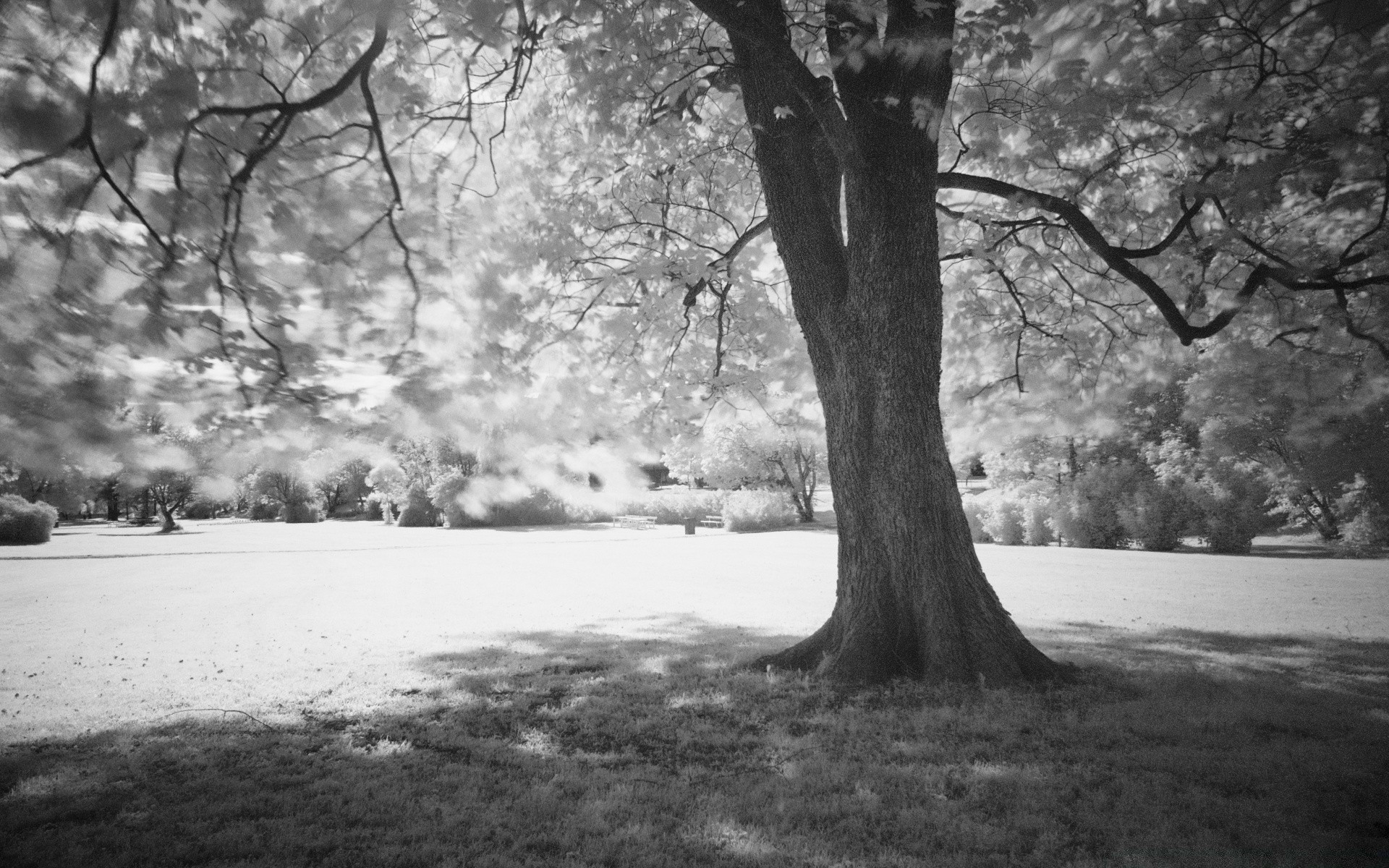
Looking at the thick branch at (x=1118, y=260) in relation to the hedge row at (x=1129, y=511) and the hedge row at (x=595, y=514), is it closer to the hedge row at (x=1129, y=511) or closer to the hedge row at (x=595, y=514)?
the hedge row at (x=1129, y=511)

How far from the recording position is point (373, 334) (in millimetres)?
3133

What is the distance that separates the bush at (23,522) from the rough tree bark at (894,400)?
3021 centimetres

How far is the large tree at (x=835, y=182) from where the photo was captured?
9.16ft

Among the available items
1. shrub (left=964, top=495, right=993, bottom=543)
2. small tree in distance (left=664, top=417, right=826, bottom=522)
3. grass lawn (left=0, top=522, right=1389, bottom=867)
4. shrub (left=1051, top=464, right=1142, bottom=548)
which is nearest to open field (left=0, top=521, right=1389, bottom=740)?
grass lawn (left=0, top=522, right=1389, bottom=867)

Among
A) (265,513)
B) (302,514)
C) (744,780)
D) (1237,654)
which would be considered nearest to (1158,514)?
(1237,654)

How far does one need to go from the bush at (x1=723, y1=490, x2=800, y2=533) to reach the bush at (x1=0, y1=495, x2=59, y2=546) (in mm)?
27621

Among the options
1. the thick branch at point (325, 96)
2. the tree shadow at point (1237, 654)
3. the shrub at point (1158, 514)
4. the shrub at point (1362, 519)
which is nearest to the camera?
the thick branch at point (325, 96)

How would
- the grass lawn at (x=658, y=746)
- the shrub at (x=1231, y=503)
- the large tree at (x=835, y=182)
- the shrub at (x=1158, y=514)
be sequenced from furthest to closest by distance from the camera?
the shrub at (x=1158, y=514)
the shrub at (x=1231, y=503)
the grass lawn at (x=658, y=746)
the large tree at (x=835, y=182)

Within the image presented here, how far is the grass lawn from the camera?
318cm

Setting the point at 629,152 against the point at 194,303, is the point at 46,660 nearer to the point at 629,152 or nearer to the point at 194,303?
the point at 194,303

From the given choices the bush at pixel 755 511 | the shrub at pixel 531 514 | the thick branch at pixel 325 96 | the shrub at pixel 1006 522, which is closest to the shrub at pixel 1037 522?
the shrub at pixel 1006 522

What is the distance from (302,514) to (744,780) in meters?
43.5

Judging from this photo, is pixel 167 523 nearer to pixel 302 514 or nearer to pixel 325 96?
pixel 302 514

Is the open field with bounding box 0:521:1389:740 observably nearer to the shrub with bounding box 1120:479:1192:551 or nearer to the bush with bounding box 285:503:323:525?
the shrub with bounding box 1120:479:1192:551
